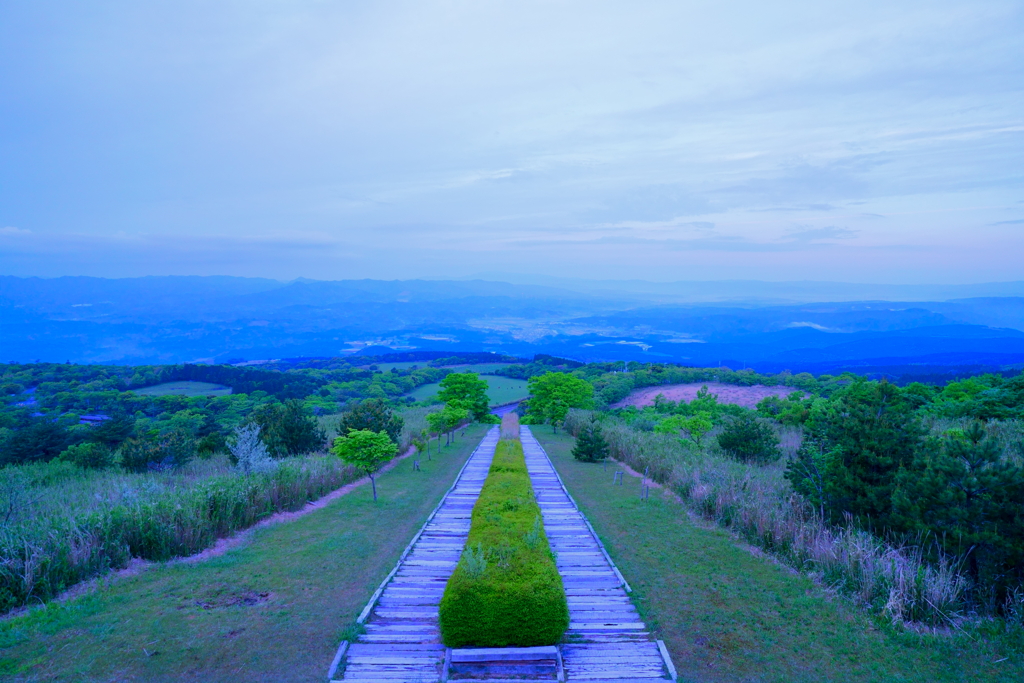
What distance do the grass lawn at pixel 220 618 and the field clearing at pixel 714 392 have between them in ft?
126

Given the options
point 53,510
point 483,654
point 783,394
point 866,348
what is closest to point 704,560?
point 483,654

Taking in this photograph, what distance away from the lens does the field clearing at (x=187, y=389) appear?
207ft

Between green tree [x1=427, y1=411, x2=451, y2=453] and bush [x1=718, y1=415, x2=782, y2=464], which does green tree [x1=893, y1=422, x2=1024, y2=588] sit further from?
green tree [x1=427, y1=411, x2=451, y2=453]

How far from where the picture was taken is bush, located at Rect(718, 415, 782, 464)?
1567 centimetres

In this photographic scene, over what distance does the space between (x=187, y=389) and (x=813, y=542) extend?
245 ft

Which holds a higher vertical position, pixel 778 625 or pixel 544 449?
pixel 778 625

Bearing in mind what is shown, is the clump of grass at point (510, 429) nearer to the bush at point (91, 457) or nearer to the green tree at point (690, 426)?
the green tree at point (690, 426)

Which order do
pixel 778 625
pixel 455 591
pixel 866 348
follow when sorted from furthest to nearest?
1. pixel 866 348
2. pixel 778 625
3. pixel 455 591

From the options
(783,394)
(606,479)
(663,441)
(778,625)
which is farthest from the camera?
(783,394)

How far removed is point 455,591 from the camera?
5.79m

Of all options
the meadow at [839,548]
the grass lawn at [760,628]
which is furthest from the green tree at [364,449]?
the meadow at [839,548]

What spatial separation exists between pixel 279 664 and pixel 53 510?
7034 mm

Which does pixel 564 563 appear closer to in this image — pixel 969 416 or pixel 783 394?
pixel 969 416

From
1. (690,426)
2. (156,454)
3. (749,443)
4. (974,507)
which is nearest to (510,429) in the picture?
(690,426)
